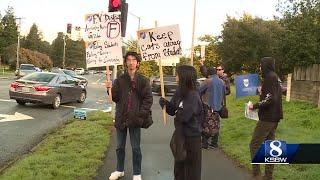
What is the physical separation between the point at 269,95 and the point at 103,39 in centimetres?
376

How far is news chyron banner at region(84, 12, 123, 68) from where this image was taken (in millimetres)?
9805

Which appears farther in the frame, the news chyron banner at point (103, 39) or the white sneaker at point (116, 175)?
the news chyron banner at point (103, 39)

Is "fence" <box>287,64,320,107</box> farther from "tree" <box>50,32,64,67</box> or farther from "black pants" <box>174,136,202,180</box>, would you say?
"tree" <box>50,32,64,67</box>

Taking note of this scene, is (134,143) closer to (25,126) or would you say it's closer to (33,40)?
(25,126)

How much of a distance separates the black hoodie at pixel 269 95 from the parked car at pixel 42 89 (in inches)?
504

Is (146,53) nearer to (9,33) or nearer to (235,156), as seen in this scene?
(235,156)

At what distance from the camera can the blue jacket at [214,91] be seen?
10656 millimetres

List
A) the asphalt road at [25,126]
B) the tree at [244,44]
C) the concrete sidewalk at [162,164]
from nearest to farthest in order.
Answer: the concrete sidewalk at [162,164] < the asphalt road at [25,126] < the tree at [244,44]

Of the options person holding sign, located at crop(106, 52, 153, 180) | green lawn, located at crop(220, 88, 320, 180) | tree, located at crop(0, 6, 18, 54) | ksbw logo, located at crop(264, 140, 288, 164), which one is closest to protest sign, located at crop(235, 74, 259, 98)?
green lawn, located at crop(220, 88, 320, 180)

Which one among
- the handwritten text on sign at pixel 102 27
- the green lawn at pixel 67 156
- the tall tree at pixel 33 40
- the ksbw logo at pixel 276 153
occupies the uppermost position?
the tall tree at pixel 33 40

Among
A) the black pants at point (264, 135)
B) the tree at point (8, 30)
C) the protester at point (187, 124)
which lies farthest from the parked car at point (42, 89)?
the tree at point (8, 30)

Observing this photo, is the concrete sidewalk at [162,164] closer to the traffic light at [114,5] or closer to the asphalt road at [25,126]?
the asphalt road at [25,126]

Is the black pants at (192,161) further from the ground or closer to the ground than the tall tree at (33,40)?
closer to the ground

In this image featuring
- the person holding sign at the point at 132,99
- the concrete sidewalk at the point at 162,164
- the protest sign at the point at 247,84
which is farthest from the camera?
the protest sign at the point at 247,84
